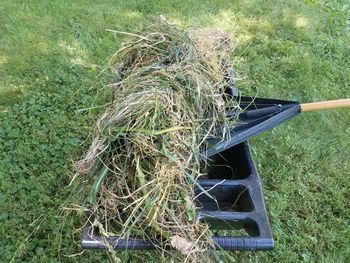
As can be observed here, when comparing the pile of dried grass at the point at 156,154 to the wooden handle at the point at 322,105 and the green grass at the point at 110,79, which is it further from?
the green grass at the point at 110,79

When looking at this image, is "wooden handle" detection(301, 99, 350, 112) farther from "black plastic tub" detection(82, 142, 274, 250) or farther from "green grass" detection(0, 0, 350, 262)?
"green grass" detection(0, 0, 350, 262)

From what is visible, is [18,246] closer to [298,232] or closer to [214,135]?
[214,135]

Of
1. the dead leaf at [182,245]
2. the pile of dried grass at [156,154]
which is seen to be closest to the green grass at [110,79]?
the pile of dried grass at [156,154]

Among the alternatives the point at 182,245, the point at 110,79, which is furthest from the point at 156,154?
the point at 110,79

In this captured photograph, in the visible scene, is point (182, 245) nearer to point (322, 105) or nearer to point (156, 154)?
point (156, 154)

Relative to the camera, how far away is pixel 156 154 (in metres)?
1.60

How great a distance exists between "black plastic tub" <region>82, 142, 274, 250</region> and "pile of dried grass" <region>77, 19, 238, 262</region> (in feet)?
0.13

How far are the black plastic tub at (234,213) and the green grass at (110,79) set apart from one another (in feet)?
2.36

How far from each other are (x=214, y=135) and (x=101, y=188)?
1.82ft

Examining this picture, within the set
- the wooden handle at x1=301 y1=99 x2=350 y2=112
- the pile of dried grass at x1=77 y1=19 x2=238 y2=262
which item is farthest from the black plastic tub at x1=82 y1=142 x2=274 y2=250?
the wooden handle at x1=301 y1=99 x2=350 y2=112

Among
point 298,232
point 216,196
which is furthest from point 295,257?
point 216,196

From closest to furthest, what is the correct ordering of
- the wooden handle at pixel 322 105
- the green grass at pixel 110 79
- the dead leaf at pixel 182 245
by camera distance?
the dead leaf at pixel 182 245 < the wooden handle at pixel 322 105 < the green grass at pixel 110 79

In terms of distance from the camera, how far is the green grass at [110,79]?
2766 millimetres

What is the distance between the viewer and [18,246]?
2602 millimetres
